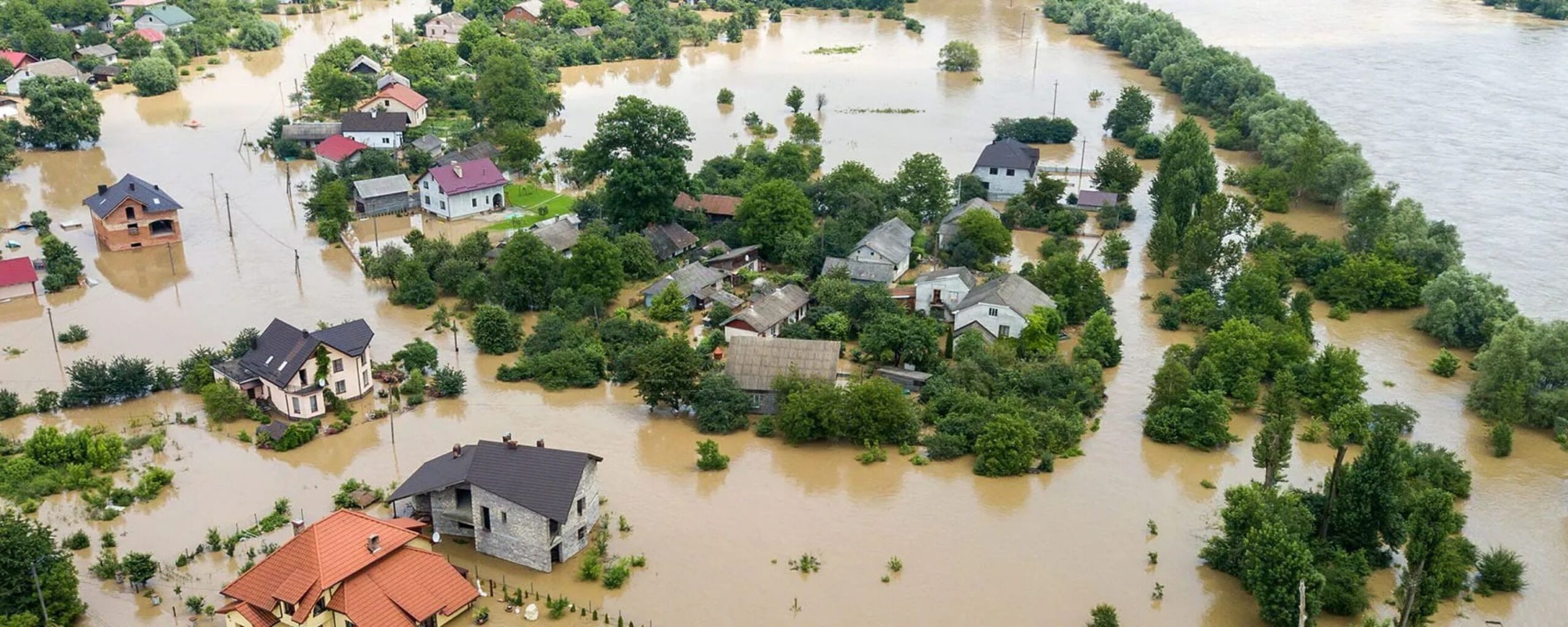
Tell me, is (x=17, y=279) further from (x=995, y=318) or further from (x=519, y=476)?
(x=995, y=318)

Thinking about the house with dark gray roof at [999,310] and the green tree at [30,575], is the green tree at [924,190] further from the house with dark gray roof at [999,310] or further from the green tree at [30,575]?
the green tree at [30,575]

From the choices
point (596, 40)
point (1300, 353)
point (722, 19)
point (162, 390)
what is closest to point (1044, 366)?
point (1300, 353)

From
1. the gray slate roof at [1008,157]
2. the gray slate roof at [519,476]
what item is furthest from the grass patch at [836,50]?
the gray slate roof at [519,476]

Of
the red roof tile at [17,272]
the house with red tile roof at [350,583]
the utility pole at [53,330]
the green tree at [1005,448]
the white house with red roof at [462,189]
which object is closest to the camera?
the house with red tile roof at [350,583]

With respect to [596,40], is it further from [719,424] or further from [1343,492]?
[1343,492]

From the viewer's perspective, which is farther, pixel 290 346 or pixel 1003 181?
pixel 1003 181

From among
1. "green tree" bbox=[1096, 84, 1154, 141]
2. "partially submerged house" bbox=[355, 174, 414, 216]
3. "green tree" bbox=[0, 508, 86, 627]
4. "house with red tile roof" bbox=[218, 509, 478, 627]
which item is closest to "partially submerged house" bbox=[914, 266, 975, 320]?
"house with red tile roof" bbox=[218, 509, 478, 627]

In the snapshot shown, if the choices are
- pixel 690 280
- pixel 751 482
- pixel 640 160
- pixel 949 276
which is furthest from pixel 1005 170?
pixel 751 482
